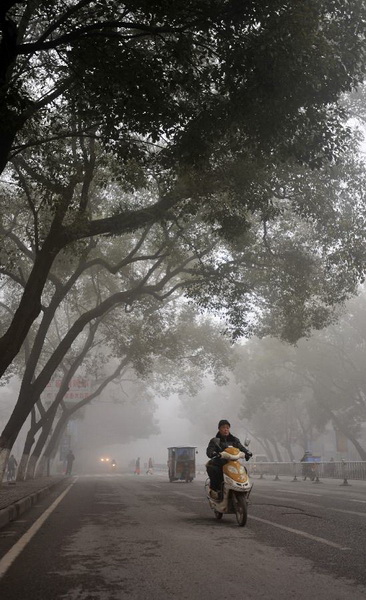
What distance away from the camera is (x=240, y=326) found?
67.8 ft

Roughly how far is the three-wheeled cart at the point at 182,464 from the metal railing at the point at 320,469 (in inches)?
224

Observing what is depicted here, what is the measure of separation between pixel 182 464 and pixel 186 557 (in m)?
23.6

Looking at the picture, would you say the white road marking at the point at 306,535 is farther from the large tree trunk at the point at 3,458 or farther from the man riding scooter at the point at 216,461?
the large tree trunk at the point at 3,458

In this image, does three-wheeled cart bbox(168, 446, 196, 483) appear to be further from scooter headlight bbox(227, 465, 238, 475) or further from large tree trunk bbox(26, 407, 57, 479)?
scooter headlight bbox(227, 465, 238, 475)

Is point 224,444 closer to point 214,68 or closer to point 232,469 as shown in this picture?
point 232,469

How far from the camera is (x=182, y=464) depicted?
→ 28.8 metres

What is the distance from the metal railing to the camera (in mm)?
28837

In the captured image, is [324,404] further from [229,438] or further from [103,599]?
[103,599]

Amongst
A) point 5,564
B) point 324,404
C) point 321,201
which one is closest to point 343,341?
point 324,404

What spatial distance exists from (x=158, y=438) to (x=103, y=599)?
126975mm

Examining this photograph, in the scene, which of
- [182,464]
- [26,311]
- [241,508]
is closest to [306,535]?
[241,508]

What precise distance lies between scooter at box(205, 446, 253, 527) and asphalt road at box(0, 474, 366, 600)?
0.26 metres

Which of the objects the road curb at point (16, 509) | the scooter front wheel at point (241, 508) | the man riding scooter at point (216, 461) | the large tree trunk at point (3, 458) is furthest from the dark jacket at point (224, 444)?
the large tree trunk at point (3, 458)

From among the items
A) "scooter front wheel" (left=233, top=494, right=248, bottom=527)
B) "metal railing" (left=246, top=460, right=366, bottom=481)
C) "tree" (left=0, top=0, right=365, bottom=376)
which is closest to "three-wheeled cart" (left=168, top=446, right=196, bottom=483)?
"metal railing" (left=246, top=460, right=366, bottom=481)
